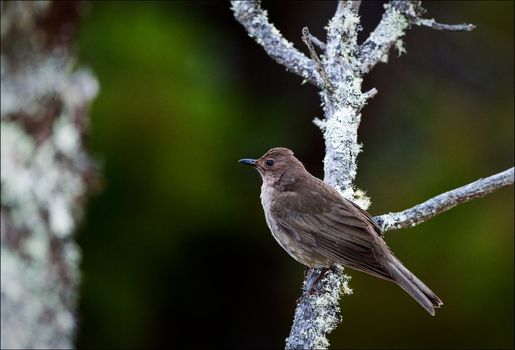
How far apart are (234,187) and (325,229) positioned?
1.97m

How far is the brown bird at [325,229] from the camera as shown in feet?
14.2

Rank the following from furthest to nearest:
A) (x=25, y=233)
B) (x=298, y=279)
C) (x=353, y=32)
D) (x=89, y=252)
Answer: (x=298, y=279) → (x=89, y=252) → (x=353, y=32) → (x=25, y=233)

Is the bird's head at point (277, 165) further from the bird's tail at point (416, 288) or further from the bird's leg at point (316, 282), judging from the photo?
the bird's tail at point (416, 288)

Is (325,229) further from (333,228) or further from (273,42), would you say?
(273,42)

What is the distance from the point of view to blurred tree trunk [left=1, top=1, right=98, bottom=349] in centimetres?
417

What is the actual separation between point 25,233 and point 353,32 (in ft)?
6.27

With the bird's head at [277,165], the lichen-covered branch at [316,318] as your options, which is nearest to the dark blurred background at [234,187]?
the bird's head at [277,165]

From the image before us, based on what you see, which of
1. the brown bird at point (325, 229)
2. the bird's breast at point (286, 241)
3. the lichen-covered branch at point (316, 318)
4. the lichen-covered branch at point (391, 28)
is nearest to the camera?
the lichen-covered branch at point (316, 318)

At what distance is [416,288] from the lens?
14.1 feet

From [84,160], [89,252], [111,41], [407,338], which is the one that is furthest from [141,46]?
[407,338]

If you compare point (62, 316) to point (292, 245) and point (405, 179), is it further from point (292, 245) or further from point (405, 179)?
point (405, 179)

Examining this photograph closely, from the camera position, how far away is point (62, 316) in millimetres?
4246

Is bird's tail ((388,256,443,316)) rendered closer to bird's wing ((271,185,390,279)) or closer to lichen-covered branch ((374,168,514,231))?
bird's wing ((271,185,390,279))

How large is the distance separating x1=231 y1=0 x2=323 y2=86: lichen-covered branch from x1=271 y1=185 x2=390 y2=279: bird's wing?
2.02ft
